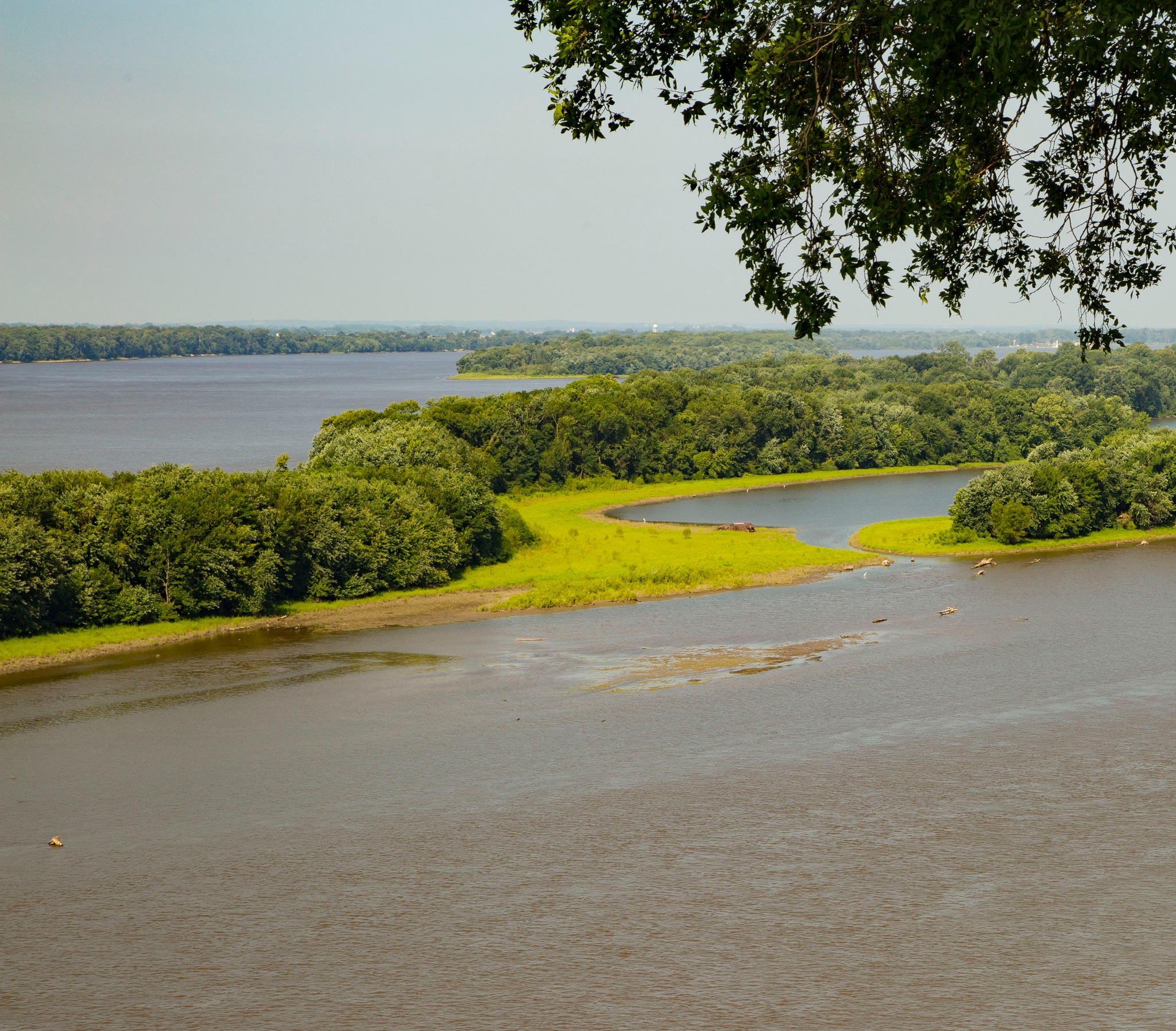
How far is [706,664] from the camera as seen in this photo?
155ft

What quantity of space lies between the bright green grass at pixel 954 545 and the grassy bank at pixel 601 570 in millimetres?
4659

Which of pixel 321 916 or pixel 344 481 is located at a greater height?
pixel 344 481

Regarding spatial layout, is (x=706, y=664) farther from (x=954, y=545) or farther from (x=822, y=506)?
(x=822, y=506)

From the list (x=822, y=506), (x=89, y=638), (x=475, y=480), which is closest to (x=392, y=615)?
(x=89, y=638)

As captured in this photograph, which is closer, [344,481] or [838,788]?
[838,788]

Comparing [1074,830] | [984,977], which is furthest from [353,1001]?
[1074,830]

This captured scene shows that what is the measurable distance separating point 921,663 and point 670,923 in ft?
84.2

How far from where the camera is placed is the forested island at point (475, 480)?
52.8 meters

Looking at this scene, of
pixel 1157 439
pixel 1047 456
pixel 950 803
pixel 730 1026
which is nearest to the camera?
pixel 730 1026

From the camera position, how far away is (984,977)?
70.3 ft

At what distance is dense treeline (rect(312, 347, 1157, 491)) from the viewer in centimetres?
10356

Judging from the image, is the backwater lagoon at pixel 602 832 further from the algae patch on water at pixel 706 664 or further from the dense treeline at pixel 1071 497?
the dense treeline at pixel 1071 497

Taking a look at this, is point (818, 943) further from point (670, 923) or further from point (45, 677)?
point (45, 677)

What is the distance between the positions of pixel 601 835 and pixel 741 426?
91.7 meters
